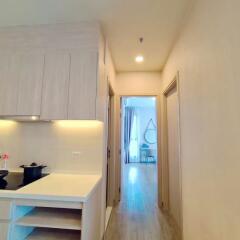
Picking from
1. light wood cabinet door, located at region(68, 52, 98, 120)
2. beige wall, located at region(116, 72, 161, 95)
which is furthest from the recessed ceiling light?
light wood cabinet door, located at region(68, 52, 98, 120)

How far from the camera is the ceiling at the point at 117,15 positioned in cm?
177

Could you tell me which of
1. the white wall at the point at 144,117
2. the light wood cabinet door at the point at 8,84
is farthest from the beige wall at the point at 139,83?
the white wall at the point at 144,117

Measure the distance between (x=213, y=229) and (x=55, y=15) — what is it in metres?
2.52

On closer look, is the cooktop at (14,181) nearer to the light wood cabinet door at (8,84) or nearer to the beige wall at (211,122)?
the light wood cabinet door at (8,84)

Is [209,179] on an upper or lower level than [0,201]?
upper

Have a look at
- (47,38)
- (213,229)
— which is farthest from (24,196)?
(47,38)

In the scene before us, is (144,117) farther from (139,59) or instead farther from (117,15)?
(117,15)

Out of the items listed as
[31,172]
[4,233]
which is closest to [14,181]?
[31,172]

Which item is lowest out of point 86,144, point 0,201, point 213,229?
point 213,229

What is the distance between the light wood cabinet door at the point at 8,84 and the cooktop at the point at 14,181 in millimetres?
728

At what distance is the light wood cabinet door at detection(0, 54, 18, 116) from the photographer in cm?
207

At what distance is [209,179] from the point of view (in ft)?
4.46

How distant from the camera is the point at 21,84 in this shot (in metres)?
2.08

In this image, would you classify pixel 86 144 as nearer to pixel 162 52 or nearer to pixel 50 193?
pixel 50 193
